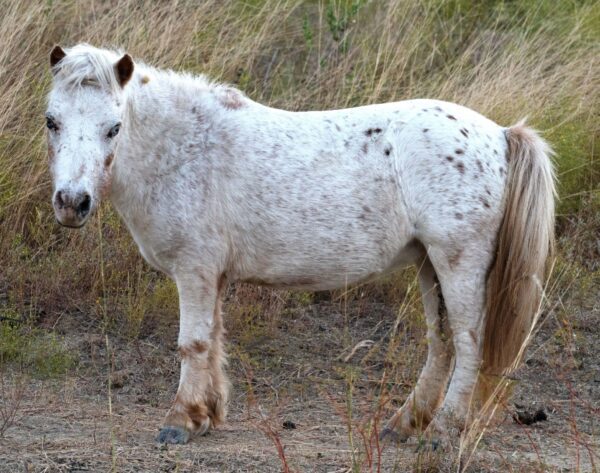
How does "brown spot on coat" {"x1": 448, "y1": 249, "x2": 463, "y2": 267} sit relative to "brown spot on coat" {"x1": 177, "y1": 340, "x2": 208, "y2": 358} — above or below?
above

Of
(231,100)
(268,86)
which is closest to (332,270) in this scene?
(231,100)

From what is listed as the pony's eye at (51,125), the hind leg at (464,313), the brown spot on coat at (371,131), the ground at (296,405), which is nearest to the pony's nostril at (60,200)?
the pony's eye at (51,125)

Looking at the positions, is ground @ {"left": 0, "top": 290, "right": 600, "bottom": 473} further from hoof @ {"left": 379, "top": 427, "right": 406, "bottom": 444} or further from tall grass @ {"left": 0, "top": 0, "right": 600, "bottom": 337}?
tall grass @ {"left": 0, "top": 0, "right": 600, "bottom": 337}

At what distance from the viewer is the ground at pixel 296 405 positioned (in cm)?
392

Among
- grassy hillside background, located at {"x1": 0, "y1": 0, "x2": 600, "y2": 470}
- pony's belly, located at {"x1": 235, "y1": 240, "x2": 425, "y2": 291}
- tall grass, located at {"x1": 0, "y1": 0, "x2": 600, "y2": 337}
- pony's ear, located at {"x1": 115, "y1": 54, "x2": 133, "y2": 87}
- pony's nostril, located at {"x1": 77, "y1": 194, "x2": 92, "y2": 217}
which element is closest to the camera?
pony's nostril, located at {"x1": 77, "y1": 194, "x2": 92, "y2": 217}

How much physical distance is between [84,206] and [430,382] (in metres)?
1.77

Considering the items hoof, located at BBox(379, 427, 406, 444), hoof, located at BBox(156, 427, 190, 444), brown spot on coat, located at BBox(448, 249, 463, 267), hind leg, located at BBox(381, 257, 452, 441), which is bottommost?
hoof, located at BBox(156, 427, 190, 444)

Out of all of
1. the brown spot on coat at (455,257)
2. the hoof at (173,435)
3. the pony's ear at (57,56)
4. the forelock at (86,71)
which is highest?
the pony's ear at (57,56)

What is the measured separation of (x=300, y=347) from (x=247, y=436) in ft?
4.68

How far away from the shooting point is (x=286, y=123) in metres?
4.65

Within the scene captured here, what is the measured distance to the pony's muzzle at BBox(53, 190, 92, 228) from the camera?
158 inches

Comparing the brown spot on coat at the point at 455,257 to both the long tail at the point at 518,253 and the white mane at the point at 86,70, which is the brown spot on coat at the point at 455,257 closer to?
the long tail at the point at 518,253

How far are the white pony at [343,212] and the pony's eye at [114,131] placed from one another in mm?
50

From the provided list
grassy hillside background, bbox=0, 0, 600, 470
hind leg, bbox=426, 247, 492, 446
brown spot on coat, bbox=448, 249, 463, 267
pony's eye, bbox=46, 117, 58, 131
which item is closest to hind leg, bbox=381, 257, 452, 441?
hind leg, bbox=426, 247, 492, 446
